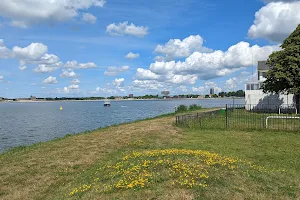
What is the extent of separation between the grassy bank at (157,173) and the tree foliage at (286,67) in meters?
17.9

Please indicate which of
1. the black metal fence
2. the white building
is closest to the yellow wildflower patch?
the black metal fence

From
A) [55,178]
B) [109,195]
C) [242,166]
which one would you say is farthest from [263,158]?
[55,178]

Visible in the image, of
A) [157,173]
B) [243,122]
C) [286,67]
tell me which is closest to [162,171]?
[157,173]

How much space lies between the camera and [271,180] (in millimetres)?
7703

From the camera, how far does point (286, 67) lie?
30.4 meters

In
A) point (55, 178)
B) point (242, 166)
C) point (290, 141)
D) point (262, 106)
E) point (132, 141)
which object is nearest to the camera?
point (242, 166)

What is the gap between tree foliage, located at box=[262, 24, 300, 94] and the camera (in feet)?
96.8

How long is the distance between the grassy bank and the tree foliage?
17902 millimetres

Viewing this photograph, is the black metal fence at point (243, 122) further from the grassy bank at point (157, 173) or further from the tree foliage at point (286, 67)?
the tree foliage at point (286, 67)

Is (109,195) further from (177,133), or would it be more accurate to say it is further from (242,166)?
(177,133)

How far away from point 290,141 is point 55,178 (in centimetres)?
1227

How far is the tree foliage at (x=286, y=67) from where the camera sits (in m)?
29.5

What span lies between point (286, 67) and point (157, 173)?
91.3ft

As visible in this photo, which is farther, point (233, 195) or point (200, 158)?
point (200, 158)
